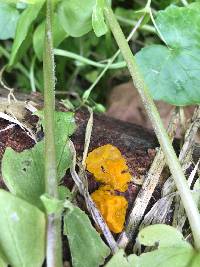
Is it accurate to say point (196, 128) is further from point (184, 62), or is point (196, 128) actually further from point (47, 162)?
point (47, 162)

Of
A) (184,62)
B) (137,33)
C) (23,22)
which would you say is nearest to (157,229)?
(184,62)

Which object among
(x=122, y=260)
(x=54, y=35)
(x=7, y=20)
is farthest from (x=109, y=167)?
(x=7, y=20)

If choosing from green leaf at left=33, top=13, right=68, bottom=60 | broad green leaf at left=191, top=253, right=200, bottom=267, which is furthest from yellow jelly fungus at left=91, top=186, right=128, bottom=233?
green leaf at left=33, top=13, right=68, bottom=60

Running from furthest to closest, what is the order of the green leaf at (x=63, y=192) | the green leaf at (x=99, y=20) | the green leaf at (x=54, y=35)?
the green leaf at (x=54, y=35)
the green leaf at (x=99, y=20)
the green leaf at (x=63, y=192)

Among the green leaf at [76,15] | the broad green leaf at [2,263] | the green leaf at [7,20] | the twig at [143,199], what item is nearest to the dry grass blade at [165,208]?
the twig at [143,199]

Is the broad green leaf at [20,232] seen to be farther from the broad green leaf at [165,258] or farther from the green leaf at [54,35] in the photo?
the green leaf at [54,35]
